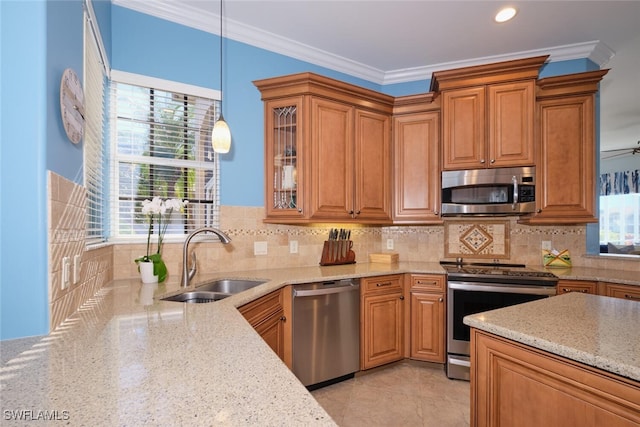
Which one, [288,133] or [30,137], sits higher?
[288,133]

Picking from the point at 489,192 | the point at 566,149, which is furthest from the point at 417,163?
the point at 566,149

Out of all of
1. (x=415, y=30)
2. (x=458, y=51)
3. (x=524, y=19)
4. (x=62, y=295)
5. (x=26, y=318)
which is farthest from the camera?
(x=458, y=51)

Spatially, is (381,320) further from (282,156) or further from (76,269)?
(76,269)

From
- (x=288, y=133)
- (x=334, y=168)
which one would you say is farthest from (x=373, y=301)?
(x=288, y=133)

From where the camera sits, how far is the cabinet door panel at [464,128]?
2865 millimetres

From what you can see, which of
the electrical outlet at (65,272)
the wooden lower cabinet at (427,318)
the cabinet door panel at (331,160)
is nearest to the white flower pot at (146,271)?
the electrical outlet at (65,272)

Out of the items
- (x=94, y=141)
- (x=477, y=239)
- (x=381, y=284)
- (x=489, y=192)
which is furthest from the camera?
(x=477, y=239)

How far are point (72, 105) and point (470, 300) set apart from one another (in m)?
2.89

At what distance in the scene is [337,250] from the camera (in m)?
3.13

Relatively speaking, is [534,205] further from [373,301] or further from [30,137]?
[30,137]

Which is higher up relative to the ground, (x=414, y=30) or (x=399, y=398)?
(x=414, y=30)

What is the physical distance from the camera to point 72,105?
1.35 m

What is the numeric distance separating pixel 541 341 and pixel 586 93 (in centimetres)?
271

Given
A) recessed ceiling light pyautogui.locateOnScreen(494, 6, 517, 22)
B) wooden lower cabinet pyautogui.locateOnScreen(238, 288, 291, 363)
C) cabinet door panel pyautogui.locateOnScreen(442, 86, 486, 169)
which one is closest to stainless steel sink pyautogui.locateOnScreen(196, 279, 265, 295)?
wooden lower cabinet pyautogui.locateOnScreen(238, 288, 291, 363)
